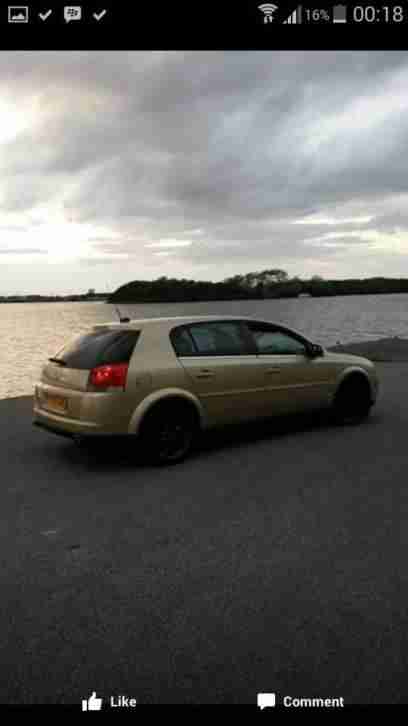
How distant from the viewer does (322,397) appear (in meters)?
7.41

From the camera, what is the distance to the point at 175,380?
234 inches

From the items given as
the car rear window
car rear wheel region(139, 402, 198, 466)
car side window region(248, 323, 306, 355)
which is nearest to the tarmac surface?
car rear wheel region(139, 402, 198, 466)

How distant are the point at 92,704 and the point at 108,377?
11.9 feet

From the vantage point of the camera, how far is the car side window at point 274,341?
696 cm

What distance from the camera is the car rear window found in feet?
18.7

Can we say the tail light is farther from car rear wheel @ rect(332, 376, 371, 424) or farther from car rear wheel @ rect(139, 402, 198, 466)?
car rear wheel @ rect(332, 376, 371, 424)

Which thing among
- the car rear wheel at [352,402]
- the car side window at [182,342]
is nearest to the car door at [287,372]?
the car rear wheel at [352,402]
